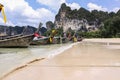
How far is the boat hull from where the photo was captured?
3484cm

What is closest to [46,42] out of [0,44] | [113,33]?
[0,44]

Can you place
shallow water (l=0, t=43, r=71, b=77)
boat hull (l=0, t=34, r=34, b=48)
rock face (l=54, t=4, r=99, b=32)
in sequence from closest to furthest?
1. shallow water (l=0, t=43, r=71, b=77)
2. boat hull (l=0, t=34, r=34, b=48)
3. rock face (l=54, t=4, r=99, b=32)

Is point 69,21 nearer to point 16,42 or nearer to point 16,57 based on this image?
point 16,42

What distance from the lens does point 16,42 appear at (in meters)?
36.2

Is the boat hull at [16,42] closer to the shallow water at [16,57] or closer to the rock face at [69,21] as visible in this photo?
the shallow water at [16,57]

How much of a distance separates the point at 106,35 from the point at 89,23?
7030 centimetres

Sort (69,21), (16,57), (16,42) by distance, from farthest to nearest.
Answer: (69,21) < (16,42) < (16,57)

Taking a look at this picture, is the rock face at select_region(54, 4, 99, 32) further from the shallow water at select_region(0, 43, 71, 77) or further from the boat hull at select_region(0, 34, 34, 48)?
the shallow water at select_region(0, 43, 71, 77)

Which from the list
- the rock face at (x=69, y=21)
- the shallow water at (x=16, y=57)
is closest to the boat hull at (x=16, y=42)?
the shallow water at (x=16, y=57)

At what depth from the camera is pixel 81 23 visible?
187000mm

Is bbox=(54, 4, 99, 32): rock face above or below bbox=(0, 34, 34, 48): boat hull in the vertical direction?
above

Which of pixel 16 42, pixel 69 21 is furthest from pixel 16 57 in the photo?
pixel 69 21

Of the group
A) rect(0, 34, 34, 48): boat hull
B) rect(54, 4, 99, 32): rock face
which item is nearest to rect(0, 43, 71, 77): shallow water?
rect(0, 34, 34, 48): boat hull

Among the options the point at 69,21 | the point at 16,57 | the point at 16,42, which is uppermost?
the point at 69,21
